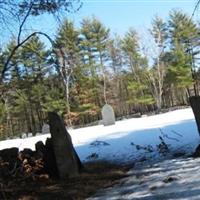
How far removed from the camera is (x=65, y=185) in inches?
388

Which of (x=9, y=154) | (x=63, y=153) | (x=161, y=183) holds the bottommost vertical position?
(x=161, y=183)

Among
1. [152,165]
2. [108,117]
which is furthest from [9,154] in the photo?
[108,117]

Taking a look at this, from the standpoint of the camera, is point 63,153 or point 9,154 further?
point 9,154

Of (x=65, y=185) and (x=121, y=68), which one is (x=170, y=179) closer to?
(x=65, y=185)

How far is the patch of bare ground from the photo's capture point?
895 centimetres

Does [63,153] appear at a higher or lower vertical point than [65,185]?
higher

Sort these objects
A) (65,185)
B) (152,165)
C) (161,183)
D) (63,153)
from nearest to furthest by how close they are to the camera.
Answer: (161,183) → (65,185) → (63,153) → (152,165)

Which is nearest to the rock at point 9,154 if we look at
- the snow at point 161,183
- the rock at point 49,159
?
the rock at point 49,159

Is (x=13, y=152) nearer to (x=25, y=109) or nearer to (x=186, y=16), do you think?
(x=25, y=109)

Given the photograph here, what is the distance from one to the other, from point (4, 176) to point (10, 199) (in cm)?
174

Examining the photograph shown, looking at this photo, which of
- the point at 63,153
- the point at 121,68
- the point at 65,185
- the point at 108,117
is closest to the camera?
the point at 65,185

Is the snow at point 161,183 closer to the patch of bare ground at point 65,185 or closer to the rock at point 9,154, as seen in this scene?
the patch of bare ground at point 65,185

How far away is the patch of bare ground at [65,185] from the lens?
8953 mm

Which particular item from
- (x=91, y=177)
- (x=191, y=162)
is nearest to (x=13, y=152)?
(x=91, y=177)
